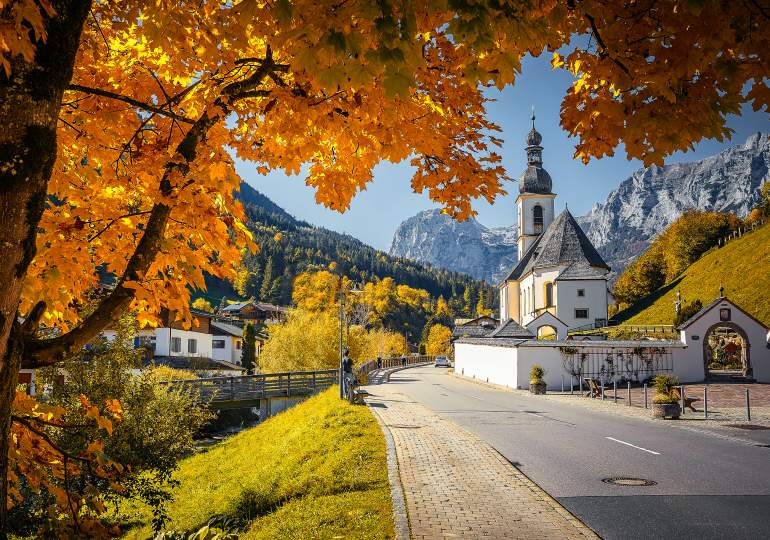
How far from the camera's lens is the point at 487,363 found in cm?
4100

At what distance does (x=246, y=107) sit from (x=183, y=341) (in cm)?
6251

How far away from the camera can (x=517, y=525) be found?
692 centimetres

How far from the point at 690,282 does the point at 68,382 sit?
201 feet

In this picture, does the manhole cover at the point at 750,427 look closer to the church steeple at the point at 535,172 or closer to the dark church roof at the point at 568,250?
the dark church roof at the point at 568,250

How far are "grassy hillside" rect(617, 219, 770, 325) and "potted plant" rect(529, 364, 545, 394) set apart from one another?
77.5 feet

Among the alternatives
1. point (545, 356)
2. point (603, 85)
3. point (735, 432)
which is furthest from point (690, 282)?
point (603, 85)

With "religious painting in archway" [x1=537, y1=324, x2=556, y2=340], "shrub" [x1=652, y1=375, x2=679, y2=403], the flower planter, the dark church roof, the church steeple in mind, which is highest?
the church steeple

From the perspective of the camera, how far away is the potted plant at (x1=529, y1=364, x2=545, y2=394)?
95.8ft

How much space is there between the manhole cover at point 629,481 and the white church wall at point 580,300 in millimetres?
47730

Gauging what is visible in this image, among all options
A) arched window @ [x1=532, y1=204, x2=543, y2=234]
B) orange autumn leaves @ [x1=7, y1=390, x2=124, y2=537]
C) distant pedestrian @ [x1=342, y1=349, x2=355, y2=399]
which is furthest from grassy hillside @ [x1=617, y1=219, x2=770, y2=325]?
orange autumn leaves @ [x1=7, y1=390, x2=124, y2=537]

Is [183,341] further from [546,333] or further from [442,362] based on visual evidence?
[546,333]

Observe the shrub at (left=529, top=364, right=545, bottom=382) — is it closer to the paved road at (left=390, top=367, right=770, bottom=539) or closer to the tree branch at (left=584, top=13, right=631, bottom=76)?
the paved road at (left=390, top=367, right=770, bottom=539)

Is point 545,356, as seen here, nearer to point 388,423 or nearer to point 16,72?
point 388,423

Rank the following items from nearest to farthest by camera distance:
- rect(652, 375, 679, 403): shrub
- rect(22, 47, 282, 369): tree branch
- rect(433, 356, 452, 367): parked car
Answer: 1. rect(22, 47, 282, 369): tree branch
2. rect(652, 375, 679, 403): shrub
3. rect(433, 356, 452, 367): parked car
